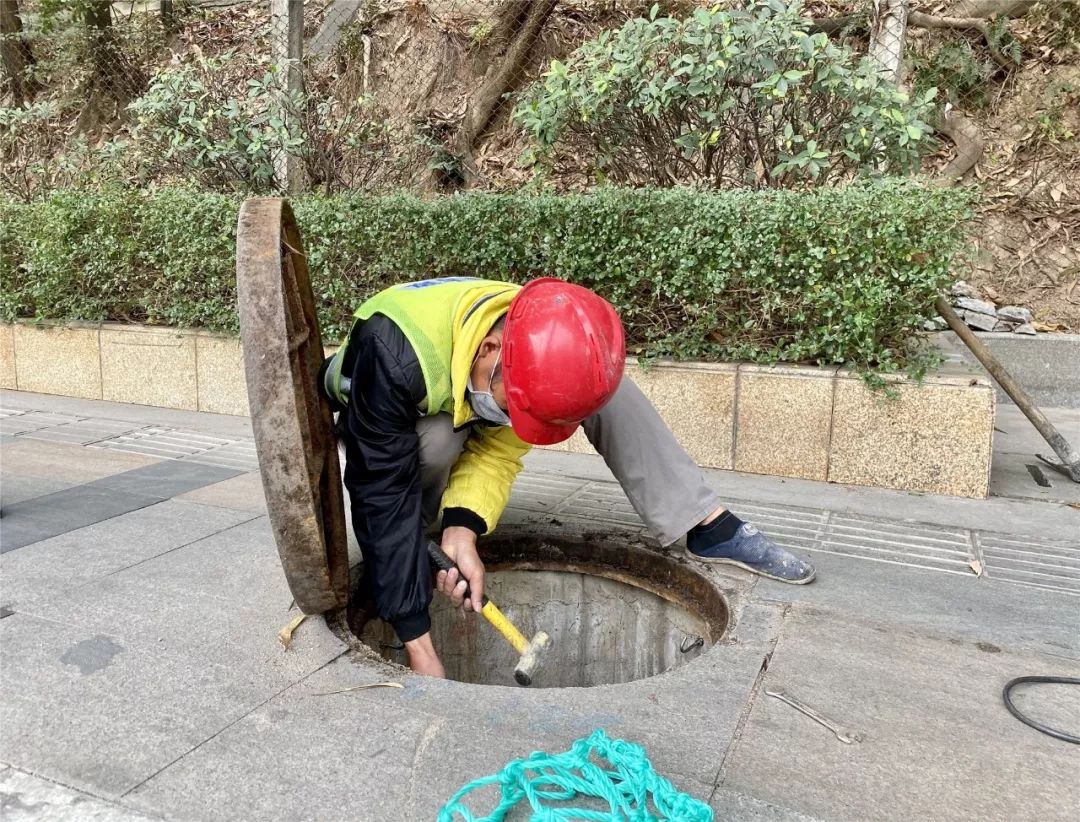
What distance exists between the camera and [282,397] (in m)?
1.86

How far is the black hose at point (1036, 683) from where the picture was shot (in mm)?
1712

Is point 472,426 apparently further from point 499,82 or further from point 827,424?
point 499,82

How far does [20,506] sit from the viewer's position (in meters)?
3.32

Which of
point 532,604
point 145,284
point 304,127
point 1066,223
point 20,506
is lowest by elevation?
point 532,604

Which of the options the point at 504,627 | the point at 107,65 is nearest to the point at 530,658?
the point at 504,627

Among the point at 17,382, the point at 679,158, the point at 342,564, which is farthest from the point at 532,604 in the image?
the point at 17,382

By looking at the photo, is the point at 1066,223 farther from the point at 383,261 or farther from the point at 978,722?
the point at 978,722

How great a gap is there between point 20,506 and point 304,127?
129 inches

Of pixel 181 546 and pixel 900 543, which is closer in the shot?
pixel 181 546

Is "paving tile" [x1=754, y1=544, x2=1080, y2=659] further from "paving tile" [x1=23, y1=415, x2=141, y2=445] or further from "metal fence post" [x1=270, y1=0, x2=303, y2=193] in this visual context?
"metal fence post" [x1=270, y1=0, x2=303, y2=193]

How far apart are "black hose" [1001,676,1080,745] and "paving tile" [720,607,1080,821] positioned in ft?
0.06

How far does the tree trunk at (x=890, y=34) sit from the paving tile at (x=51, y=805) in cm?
471

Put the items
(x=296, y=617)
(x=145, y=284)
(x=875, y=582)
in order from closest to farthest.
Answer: (x=296, y=617) → (x=875, y=582) → (x=145, y=284)

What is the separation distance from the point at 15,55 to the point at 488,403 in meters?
10.2
